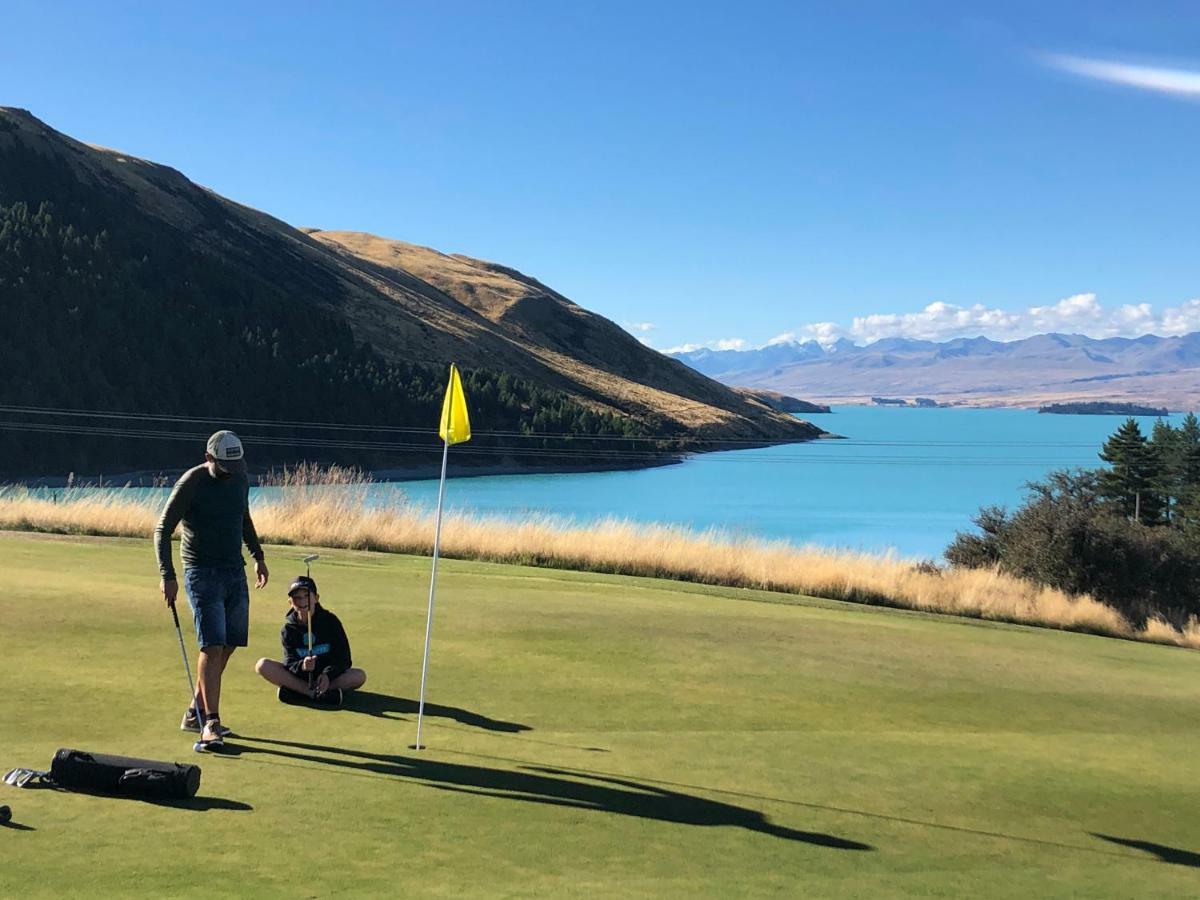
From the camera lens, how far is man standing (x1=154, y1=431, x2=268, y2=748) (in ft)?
21.8

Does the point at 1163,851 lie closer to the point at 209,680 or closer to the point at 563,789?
the point at 563,789

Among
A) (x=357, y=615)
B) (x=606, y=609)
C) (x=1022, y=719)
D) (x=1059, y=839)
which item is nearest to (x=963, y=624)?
(x=606, y=609)

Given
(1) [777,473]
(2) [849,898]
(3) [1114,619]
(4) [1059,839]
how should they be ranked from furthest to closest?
(1) [777,473], (3) [1114,619], (4) [1059,839], (2) [849,898]

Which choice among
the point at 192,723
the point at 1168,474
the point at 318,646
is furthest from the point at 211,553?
the point at 1168,474

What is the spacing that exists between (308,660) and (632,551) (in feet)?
53.2

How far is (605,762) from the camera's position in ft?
22.7

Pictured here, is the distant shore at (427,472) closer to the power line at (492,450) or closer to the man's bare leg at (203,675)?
the power line at (492,450)

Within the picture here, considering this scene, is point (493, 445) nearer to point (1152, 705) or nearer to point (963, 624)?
point (963, 624)

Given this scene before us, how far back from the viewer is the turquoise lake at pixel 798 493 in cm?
6650

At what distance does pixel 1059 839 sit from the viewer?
6.10 m

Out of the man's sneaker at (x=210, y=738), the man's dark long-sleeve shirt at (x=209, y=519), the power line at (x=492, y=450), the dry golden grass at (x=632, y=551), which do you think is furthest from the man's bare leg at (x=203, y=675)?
the power line at (x=492, y=450)

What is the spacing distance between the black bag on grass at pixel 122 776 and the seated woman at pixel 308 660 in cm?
238

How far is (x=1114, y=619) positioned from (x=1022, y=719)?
599 inches

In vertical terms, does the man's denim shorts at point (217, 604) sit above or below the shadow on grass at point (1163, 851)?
above
